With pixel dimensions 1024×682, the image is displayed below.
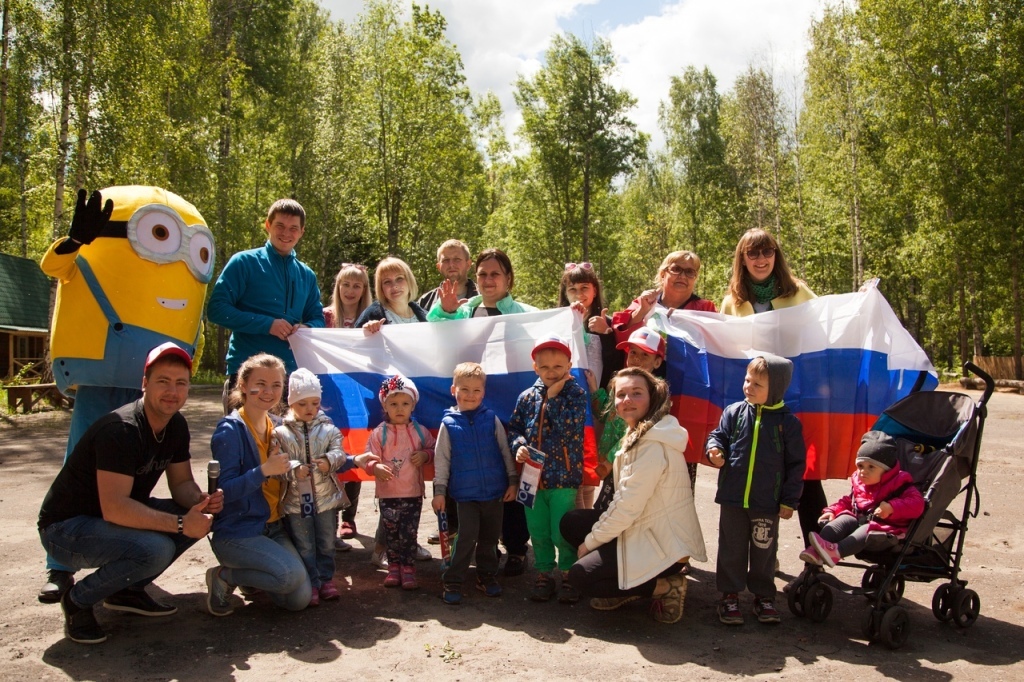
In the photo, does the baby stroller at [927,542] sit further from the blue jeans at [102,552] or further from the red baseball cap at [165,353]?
the red baseball cap at [165,353]

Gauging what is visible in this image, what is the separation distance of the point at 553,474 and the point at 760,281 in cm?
215

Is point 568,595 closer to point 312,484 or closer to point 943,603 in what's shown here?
point 312,484

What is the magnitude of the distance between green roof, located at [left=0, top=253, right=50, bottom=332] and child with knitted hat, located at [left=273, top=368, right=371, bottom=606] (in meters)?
26.7

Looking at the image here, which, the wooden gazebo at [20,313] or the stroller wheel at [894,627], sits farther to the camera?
the wooden gazebo at [20,313]

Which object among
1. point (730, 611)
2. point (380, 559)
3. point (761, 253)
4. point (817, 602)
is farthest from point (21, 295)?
point (817, 602)

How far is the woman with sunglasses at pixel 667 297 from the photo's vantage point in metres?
5.56

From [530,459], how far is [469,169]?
96.6 ft

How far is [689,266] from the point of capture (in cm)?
561

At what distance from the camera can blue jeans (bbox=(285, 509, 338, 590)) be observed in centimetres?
468

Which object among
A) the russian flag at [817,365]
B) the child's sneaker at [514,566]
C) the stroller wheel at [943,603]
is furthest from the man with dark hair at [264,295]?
the stroller wheel at [943,603]

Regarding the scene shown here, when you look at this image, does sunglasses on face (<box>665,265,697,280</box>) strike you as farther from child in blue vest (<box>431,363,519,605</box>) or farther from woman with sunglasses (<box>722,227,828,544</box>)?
child in blue vest (<box>431,363,519,605</box>)

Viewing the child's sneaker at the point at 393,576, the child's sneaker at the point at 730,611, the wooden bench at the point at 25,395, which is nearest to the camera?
the child's sneaker at the point at 730,611

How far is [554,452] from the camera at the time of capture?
4.85m

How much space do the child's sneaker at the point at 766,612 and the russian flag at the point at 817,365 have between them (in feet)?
3.13
